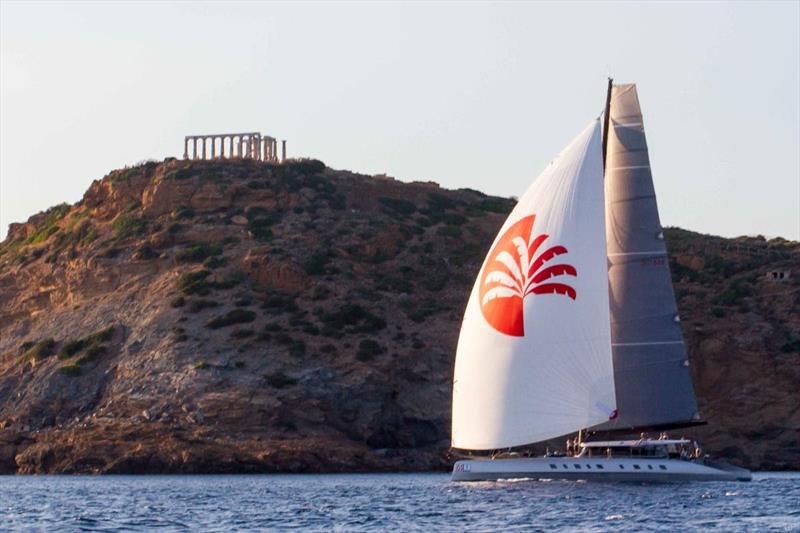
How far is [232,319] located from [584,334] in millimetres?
34093

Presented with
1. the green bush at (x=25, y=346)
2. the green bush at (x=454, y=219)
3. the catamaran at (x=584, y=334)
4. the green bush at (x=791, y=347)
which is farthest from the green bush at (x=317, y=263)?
the catamaran at (x=584, y=334)

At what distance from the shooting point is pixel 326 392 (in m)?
67.8

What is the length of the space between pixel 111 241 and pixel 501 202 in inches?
997

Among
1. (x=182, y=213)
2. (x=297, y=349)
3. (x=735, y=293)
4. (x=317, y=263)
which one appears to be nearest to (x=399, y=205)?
(x=182, y=213)

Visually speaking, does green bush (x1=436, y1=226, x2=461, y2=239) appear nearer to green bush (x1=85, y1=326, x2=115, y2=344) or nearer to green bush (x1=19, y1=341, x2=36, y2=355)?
green bush (x1=85, y1=326, x2=115, y2=344)

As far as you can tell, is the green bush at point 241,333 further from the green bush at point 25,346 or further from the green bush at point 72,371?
the green bush at point 25,346

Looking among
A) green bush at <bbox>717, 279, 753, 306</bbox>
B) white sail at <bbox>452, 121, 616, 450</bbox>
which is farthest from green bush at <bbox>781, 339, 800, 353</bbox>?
white sail at <bbox>452, 121, 616, 450</bbox>

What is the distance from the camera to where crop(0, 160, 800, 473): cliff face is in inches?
2586

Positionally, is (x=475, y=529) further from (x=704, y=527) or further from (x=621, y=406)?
(x=621, y=406)

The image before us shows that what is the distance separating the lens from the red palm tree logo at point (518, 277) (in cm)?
4362

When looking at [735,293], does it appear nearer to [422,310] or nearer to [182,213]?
[422,310]

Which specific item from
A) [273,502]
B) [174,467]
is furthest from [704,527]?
[174,467]

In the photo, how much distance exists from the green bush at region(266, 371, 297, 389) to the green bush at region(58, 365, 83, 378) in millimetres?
9247

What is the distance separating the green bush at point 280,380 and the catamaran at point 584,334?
22.9 metres
